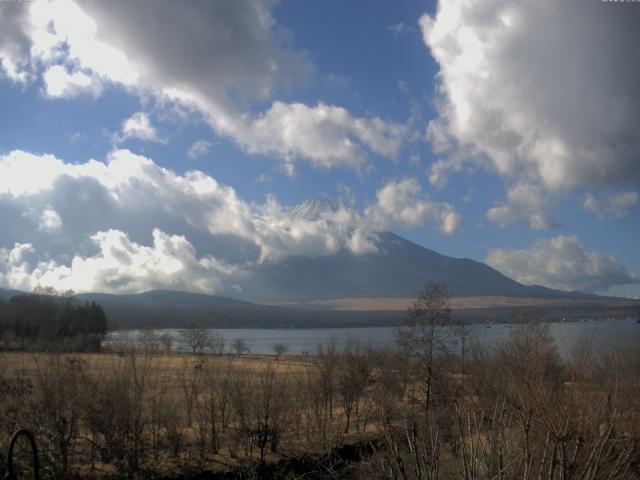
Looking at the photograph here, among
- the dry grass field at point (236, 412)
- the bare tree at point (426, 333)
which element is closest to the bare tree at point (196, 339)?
the bare tree at point (426, 333)

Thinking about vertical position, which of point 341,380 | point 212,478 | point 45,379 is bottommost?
Answer: point 212,478

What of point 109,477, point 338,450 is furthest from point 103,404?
point 338,450

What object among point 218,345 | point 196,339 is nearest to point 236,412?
point 218,345

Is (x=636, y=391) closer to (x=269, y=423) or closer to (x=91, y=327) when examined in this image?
(x=269, y=423)

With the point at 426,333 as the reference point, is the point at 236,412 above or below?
below

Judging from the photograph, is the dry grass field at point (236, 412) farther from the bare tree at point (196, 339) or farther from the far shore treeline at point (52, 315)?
the bare tree at point (196, 339)

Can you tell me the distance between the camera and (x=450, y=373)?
36094 millimetres

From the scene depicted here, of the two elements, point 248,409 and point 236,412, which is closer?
point 248,409

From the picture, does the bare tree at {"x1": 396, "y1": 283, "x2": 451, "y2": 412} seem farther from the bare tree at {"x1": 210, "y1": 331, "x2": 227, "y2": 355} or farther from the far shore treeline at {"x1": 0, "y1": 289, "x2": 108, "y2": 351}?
the far shore treeline at {"x1": 0, "y1": 289, "x2": 108, "y2": 351}

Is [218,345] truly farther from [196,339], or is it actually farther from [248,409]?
[248,409]

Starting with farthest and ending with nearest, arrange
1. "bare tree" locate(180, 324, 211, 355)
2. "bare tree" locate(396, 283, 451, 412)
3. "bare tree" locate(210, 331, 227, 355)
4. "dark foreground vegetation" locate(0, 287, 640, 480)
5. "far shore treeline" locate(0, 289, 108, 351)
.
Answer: "bare tree" locate(180, 324, 211, 355) → "far shore treeline" locate(0, 289, 108, 351) → "bare tree" locate(210, 331, 227, 355) → "bare tree" locate(396, 283, 451, 412) → "dark foreground vegetation" locate(0, 287, 640, 480)

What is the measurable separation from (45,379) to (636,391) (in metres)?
20.2

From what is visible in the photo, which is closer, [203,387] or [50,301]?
[203,387]

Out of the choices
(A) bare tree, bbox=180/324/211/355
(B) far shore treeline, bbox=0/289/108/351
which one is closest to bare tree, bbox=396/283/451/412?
(B) far shore treeline, bbox=0/289/108/351
